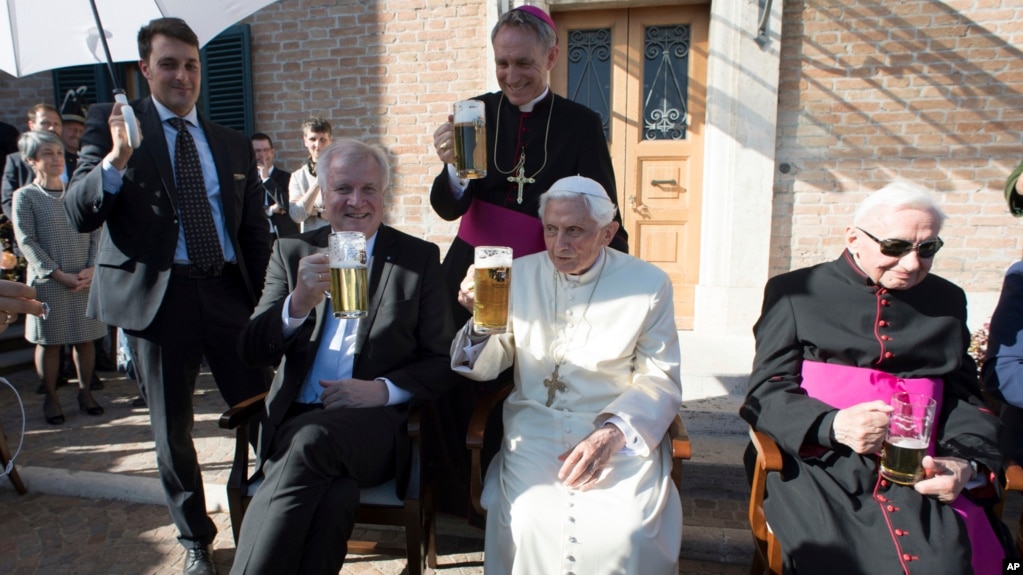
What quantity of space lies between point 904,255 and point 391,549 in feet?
8.24

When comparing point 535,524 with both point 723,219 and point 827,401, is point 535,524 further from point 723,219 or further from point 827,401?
point 723,219

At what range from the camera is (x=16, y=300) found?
179 centimetres

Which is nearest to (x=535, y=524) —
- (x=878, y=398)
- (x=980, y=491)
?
(x=878, y=398)

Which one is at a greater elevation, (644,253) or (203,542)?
(644,253)

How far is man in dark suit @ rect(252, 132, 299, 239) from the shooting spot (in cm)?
574

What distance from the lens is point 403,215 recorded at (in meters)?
6.42

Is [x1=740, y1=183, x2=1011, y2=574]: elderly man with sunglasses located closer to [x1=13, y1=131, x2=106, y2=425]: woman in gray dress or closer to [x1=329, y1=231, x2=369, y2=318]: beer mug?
[x1=329, y1=231, x2=369, y2=318]: beer mug

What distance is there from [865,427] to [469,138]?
1.77 m

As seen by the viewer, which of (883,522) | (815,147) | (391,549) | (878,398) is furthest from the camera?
(815,147)

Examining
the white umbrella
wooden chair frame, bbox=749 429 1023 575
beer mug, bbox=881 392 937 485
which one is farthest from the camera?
the white umbrella

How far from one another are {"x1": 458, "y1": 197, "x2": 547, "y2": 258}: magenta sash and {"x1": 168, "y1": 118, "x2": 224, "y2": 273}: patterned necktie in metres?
1.24

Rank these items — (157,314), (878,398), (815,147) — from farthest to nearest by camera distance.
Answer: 1. (815,147)
2. (157,314)
3. (878,398)

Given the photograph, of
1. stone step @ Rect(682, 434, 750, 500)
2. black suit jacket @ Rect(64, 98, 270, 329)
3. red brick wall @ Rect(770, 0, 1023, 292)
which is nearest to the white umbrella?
black suit jacket @ Rect(64, 98, 270, 329)

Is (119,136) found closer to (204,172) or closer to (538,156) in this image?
(204,172)
